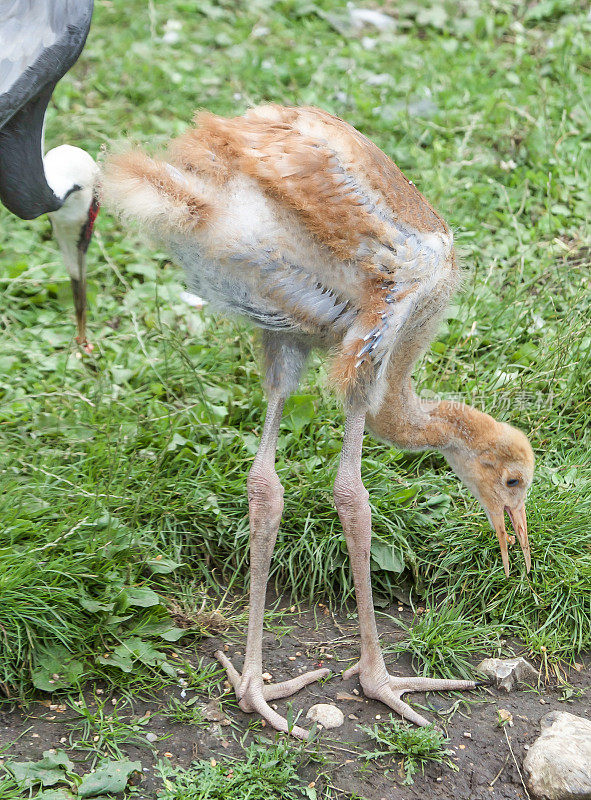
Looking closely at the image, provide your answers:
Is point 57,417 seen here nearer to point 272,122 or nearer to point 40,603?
point 40,603

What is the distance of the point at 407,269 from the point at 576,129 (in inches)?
136

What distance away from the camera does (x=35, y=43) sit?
161 inches

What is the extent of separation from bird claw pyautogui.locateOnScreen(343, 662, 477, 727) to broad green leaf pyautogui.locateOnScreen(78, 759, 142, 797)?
2.93 ft

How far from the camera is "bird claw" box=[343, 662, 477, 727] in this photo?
3.54 m

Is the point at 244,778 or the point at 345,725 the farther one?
the point at 345,725

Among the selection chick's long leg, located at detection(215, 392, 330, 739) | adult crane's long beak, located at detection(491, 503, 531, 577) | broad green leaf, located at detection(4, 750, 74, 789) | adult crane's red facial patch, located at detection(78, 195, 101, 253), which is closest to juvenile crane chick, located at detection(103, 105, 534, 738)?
chick's long leg, located at detection(215, 392, 330, 739)

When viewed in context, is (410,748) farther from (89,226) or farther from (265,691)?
(89,226)

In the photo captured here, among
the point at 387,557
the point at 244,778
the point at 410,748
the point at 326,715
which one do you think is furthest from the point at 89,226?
the point at 410,748

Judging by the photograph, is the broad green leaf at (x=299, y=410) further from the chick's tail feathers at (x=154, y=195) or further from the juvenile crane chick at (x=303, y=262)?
the chick's tail feathers at (x=154, y=195)

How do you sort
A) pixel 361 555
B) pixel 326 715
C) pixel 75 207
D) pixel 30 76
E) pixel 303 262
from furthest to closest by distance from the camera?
pixel 75 207
pixel 30 76
pixel 361 555
pixel 326 715
pixel 303 262

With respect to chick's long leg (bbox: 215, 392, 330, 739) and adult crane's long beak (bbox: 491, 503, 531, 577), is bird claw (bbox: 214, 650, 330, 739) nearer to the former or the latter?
chick's long leg (bbox: 215, 392, 330, 739)

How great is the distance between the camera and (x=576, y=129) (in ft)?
20.4

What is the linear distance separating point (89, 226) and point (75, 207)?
12cm

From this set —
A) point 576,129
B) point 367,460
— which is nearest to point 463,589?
point 367,460
